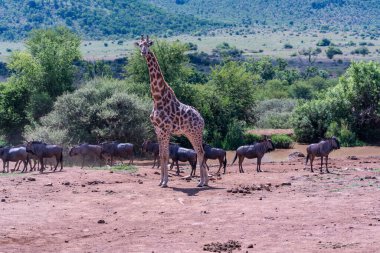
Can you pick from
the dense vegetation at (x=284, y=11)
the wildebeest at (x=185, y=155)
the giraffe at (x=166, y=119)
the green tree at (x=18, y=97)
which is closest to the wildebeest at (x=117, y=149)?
the wildebeest at (x=185, y=155)

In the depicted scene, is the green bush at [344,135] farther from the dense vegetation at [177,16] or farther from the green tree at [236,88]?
the dense vegetation at [177,16]

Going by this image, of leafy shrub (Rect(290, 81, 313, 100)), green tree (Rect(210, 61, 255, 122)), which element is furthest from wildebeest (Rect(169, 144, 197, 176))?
leafy shrub (Rect(290, 81, 313, 100))

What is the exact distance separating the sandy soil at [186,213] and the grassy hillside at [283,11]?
400 ft

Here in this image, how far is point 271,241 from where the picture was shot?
1436cm

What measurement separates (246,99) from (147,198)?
25561mm

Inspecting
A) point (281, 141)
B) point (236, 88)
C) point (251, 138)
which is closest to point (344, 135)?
point (281, 141)

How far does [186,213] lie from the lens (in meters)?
→ 17.6

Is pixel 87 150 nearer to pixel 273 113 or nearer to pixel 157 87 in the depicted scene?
pixel 157 87

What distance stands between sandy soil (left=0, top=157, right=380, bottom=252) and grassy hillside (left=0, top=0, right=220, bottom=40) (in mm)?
91462

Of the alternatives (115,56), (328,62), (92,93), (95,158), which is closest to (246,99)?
(92,93)

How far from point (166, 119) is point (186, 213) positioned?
5249mm

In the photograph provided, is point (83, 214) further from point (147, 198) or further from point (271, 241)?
point (271, 241)

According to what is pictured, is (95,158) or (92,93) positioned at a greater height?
(92,93)

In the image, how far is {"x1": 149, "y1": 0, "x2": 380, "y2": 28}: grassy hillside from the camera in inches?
5659
